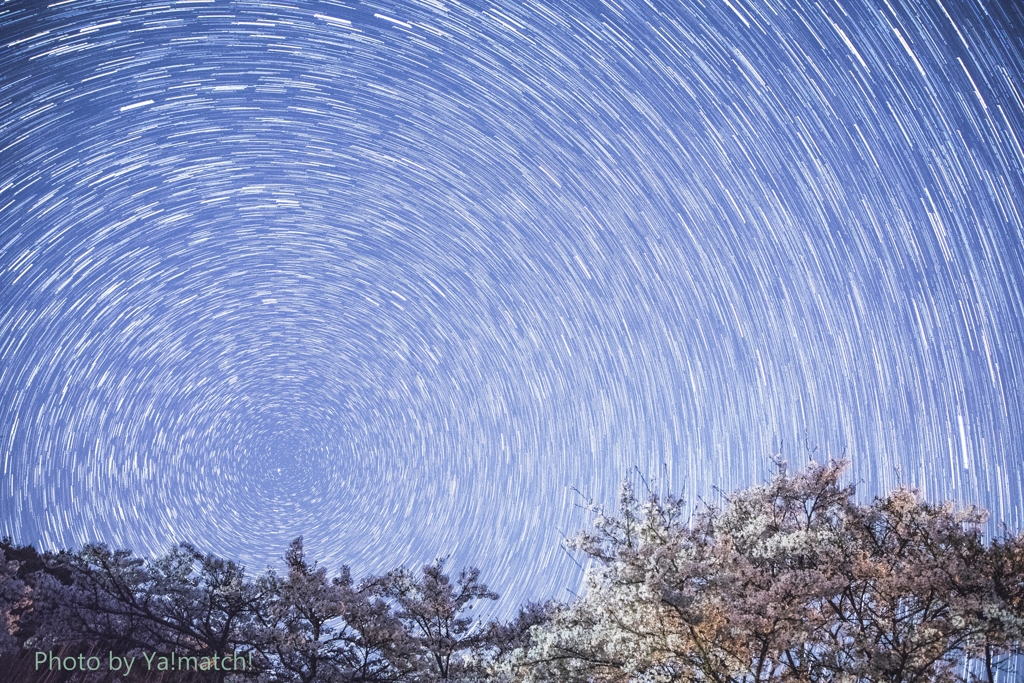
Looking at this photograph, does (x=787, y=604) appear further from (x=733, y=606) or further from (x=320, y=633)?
(x=320, y=633)

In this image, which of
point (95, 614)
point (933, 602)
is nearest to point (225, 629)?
point (95, 614)

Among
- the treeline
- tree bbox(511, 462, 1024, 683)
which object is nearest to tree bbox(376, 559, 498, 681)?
the treeline

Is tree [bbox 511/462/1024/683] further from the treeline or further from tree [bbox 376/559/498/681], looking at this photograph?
Result: tree [bbox 376/559/498/681]

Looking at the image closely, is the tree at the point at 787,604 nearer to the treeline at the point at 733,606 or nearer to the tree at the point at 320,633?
the treeline at the point at 733,606

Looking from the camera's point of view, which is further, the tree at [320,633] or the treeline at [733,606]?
the tree at [320,633]

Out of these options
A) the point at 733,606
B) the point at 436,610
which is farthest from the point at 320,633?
the point at 733,606

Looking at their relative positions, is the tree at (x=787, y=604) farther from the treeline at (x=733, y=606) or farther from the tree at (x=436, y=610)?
the tree at (x=436, y=610)

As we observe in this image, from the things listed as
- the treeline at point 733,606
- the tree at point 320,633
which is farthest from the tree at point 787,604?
the tree at point 320,633

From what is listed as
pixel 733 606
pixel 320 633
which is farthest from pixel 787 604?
pixel 320 633

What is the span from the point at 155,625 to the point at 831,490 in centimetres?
2668

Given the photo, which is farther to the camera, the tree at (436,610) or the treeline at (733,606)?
the tree at (436,610)

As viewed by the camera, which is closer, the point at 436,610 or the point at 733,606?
the point at 733,606

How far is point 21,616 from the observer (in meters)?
25.7

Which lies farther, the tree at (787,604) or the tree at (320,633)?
the tree at (320,633)
